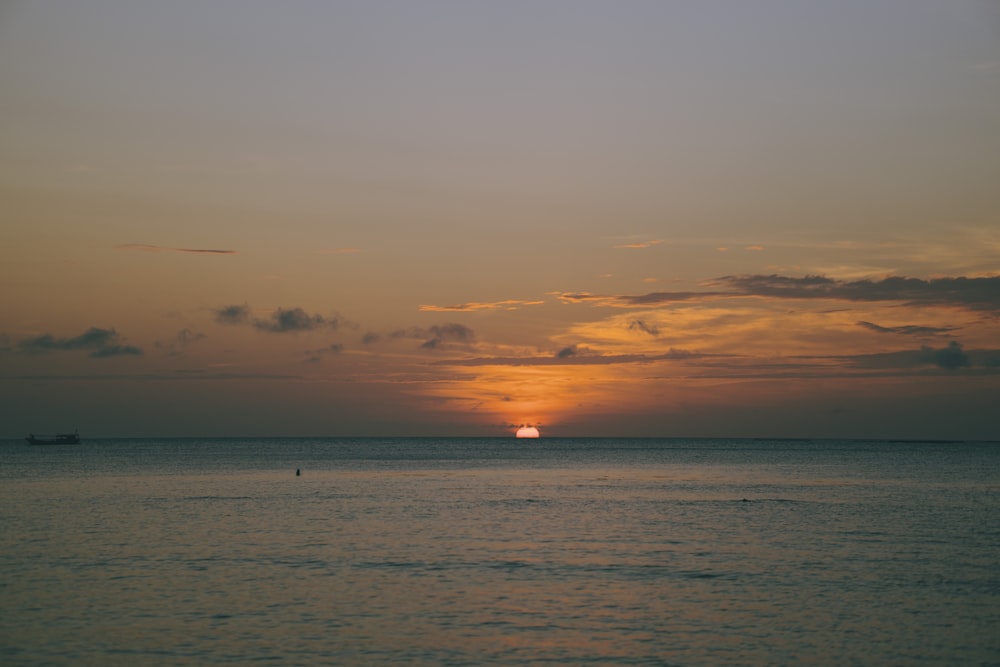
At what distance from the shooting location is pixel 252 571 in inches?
1767

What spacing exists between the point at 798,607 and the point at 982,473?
131m

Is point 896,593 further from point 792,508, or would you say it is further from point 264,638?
point 792,508

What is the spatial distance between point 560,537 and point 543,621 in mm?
23850

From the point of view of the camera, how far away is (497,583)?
4141 cm

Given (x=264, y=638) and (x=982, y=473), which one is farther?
(x=982, y=473)

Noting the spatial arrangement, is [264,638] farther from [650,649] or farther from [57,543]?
[57,543]

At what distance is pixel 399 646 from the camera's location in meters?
30.8

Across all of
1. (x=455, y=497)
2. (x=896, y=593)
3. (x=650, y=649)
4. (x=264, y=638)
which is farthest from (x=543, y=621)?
(x=455, y=497)

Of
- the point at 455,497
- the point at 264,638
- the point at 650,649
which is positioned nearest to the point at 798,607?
the point at 650,649

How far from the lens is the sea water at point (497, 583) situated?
101ft

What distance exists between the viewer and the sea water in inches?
1210

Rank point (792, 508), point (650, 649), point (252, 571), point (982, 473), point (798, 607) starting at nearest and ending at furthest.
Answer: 1. point (650, 649)
2. point (798, 607)
3. point (252, 571)
4. point (792, 508)
5. point (982, 473)

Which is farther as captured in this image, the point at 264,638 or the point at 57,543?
the point at 57,543

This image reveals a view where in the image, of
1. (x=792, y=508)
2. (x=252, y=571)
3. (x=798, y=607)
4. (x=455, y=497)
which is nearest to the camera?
(x=798, y=607)
